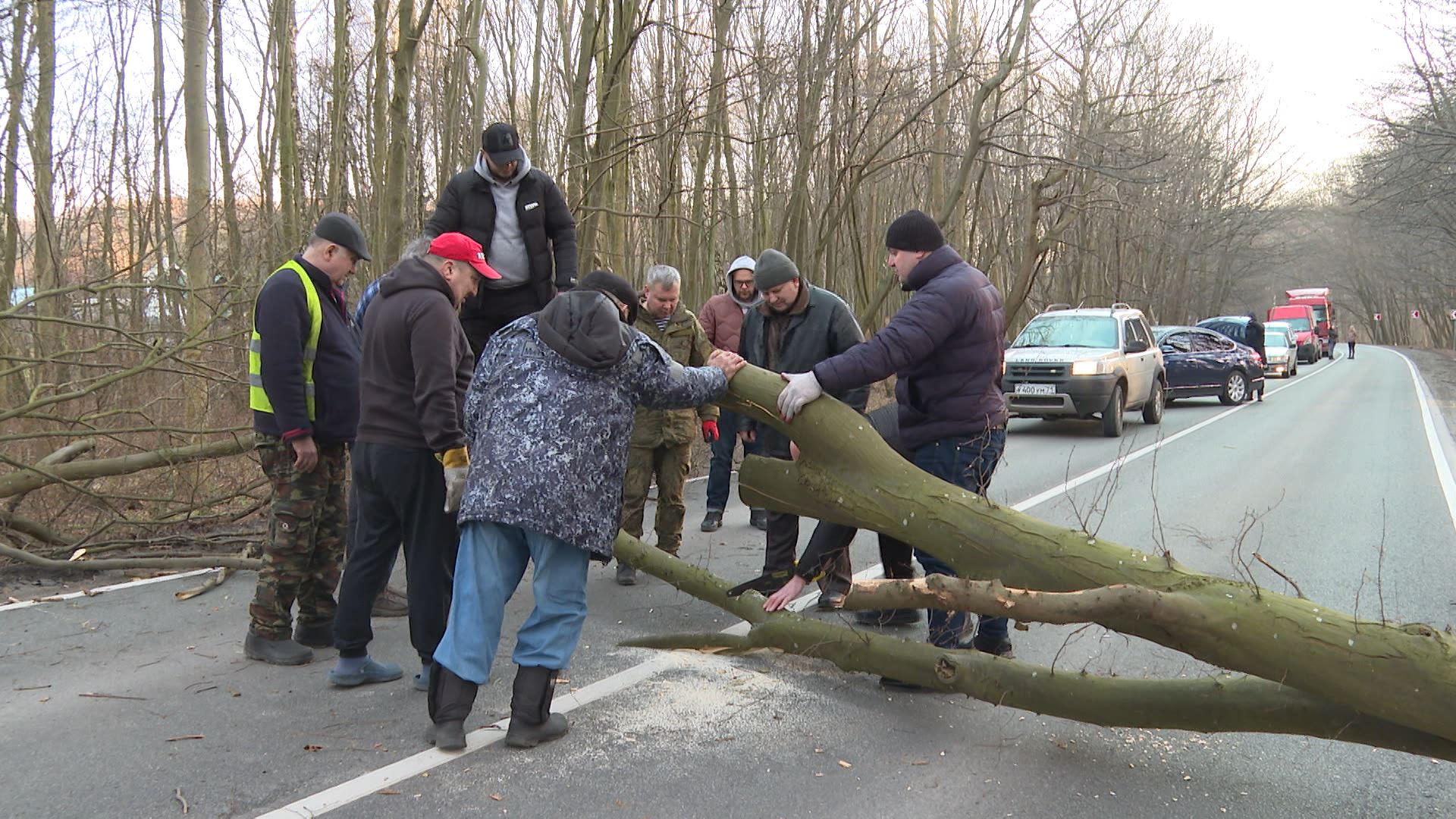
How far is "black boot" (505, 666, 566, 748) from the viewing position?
11.7 feet

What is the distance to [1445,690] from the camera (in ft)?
9.06

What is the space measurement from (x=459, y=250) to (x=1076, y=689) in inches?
114

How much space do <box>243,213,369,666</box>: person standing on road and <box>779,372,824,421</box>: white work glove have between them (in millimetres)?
2074

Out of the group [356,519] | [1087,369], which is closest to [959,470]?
[356,519]

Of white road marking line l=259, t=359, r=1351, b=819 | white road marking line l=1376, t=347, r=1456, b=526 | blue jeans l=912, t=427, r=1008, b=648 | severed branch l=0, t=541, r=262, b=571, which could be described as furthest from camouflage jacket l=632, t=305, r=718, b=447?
white road marking line l=1376, t=347, r=1456, b=526

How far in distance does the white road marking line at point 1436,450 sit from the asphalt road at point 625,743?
14.7ft

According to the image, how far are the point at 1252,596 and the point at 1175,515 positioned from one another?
5847 mm

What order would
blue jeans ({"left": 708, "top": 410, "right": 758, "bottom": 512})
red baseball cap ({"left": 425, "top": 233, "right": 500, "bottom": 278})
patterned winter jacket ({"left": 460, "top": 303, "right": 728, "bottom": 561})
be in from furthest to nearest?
blue jeans ({"left": 708, "top": 410, "right": 758, "bottom": 512})
red baseball cap ({"left": 425, "top": 233, "right": 500, "bottom": 278})
patterned winter jacket ({"left": 460, "top": 303, "right": 728, "bottom": 561})

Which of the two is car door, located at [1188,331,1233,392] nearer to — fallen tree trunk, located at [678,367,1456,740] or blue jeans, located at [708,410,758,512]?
blue jeans, located at [708,410,758,512]

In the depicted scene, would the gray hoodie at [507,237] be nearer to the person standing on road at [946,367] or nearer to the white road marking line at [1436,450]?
the person standing on road at [946,367]

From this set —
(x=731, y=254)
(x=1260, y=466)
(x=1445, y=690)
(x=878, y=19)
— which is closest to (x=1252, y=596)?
(x=1445, y=690)

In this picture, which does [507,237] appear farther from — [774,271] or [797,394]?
[797,394]

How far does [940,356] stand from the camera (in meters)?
4.31

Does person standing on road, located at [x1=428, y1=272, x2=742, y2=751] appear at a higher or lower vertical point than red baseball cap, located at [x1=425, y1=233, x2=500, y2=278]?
lower
